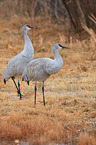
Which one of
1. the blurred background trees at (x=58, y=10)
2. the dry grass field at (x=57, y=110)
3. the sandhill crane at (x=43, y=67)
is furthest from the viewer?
the blurred background trees at (x=58, y=10)

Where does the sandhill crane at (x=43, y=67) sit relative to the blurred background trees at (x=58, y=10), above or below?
below

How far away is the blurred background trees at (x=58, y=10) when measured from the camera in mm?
12397

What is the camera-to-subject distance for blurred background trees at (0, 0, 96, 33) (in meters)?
12.4

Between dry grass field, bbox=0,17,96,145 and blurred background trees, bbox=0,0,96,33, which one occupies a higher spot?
blurred background trees, bbox=0,0,96,33

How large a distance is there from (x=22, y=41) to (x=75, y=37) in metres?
2.34

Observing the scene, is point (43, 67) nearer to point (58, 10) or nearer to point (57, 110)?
point (57, 110)

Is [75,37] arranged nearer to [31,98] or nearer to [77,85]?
[77,85]

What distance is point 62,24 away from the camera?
16.1 m

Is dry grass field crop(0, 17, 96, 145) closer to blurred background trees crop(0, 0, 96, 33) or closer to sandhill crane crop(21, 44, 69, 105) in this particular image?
sandhill crane crop(21, 44, 69, 105)

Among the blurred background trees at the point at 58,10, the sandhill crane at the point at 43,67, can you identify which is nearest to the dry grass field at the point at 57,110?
the sandhill crane at the point at 43,67

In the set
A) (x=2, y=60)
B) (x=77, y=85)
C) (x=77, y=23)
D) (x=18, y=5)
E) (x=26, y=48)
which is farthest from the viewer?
(x=18, y=5)

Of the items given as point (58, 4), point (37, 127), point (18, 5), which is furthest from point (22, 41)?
point (37, 127)

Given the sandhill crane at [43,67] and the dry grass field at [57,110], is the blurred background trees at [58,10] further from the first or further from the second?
the sandhill crane at [43,67]

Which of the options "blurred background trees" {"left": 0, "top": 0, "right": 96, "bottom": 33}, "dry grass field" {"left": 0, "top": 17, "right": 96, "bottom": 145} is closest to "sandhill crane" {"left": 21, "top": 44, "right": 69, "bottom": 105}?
"dry grass field" {"left": 0, "top": 17, "right": 96, "bottom": 145}
